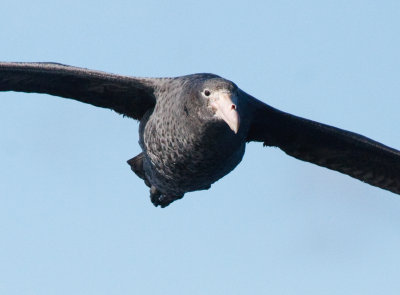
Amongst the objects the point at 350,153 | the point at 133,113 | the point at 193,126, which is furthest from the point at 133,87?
the point at 350,153

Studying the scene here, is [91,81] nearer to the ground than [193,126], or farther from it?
farther from it

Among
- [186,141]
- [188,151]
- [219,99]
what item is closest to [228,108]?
[219,99]

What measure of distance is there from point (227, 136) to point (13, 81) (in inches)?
139

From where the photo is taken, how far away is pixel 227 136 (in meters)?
18.4

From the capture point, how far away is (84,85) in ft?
67.1

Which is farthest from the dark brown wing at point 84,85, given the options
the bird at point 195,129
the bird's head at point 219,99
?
the bird's head at point 219,99

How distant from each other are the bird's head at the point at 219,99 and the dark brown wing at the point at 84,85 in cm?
196

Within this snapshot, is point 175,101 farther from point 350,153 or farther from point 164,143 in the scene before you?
point 350,153

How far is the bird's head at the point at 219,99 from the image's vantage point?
17430 millimetres

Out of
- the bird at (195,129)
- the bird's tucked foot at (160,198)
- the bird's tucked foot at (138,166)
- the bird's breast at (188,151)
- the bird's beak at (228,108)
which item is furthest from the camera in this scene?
the bird's tucked foot at (138,166)

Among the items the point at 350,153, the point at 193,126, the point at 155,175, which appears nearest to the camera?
the point at 193,126

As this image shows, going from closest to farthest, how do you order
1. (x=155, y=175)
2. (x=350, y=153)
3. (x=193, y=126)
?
(x=193, y=126) → (x=155, y=175) → (x=350, y=153)

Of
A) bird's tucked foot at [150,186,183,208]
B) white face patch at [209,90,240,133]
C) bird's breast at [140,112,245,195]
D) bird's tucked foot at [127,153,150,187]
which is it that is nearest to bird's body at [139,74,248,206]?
bird's breast at [140,112,245,195]

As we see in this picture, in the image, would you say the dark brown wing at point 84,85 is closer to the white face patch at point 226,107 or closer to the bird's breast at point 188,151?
the bird's breast at point 188,151
